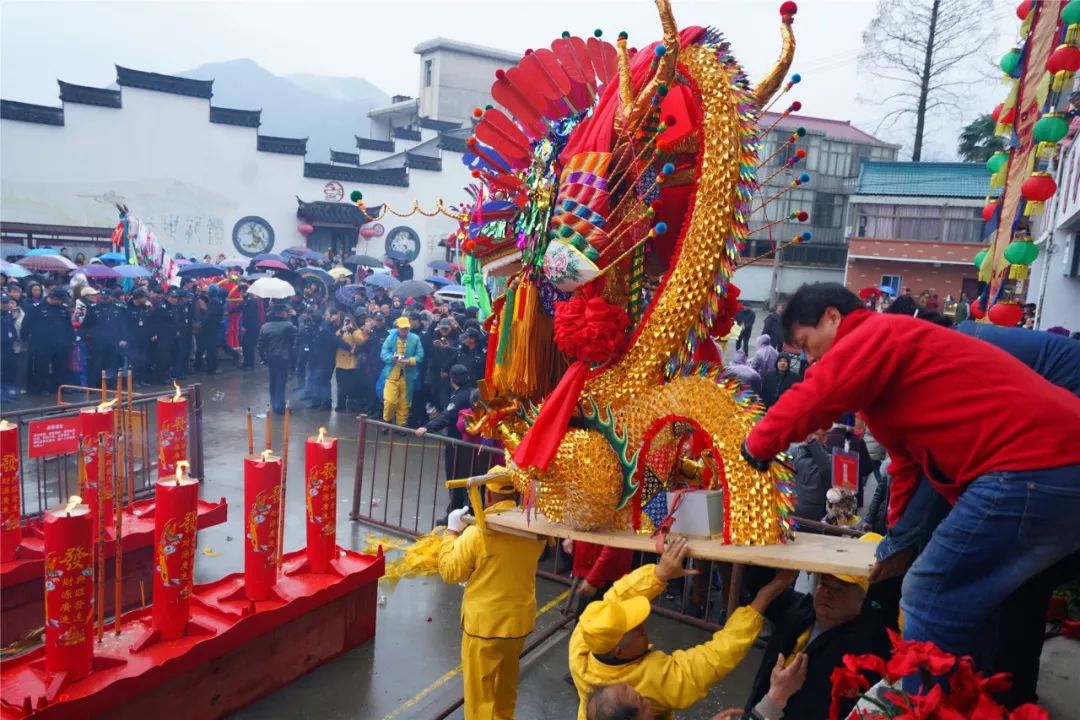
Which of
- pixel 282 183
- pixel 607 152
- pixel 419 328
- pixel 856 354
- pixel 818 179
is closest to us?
pixel 856 354

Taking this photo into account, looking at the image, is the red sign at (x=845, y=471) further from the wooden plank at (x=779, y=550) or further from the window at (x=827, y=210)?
the window at (x=827, y=210)

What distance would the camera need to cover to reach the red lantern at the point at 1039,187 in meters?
3.15

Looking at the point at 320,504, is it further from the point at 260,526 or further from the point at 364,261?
the point at 364,261

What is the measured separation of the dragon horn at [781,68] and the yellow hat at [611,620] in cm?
197

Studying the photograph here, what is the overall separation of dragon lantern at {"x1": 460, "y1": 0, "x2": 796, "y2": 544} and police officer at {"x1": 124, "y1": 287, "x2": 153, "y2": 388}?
936cm

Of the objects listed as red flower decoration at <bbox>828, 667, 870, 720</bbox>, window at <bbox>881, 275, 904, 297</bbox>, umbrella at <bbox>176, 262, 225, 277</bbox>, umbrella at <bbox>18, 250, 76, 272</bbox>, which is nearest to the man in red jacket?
red flower decoration at <bbox>828, 667, 870, 720</bbox>

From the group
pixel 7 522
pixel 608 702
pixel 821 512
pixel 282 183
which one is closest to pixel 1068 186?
pixel 821 512

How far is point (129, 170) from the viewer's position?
65.0 feet

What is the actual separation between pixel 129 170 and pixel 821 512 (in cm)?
2034

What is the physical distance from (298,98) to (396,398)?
135m

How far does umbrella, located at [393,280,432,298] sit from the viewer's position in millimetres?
14446

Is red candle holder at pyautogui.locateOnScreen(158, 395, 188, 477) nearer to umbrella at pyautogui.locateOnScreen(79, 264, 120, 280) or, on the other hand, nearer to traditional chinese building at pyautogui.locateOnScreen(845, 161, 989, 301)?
umbrella at pyautogui.locateOnScreen(79, 264, 120, 280)

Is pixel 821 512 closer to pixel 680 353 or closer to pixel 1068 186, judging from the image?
pixel 680 353

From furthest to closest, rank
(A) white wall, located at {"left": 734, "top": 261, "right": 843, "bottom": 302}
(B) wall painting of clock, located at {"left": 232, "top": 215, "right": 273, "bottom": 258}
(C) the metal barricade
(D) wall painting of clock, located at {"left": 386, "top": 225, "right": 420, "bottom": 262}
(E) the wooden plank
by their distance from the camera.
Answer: (A) white wall, located at {"left": 734, "top": 261, "right": 843, "bottom": 302} < (D) wall painting of clock, located at {"left": 386, "top": 225, "right": 420, "bottom": 262} < (B) wall painting of clock, located at {"left": 232, "top": 215, "right": 273, "bottom": 258} < (C) the metal barricade < (E) the wooden plank
